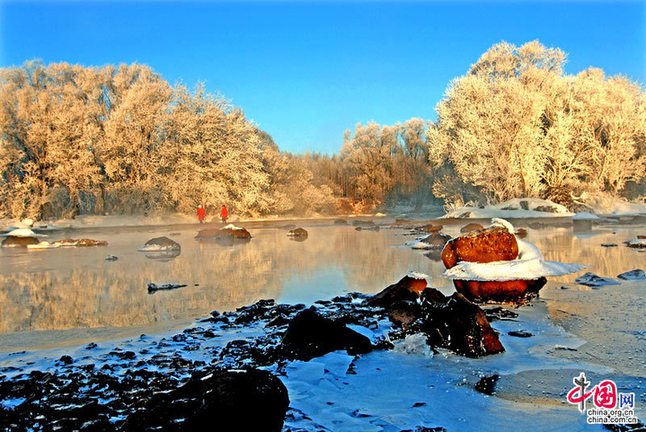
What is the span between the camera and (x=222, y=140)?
36531mm

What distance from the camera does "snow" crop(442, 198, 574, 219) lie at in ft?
92.4

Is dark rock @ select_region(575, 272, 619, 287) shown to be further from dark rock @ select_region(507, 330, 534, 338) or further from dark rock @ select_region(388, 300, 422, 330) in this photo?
dark rock @ select_region(388, 300, 422, 330)

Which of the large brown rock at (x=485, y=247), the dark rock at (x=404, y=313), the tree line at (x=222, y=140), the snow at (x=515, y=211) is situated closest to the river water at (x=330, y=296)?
the large brown rock at (x=485, y=247)

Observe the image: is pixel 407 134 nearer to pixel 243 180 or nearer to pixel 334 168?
pixel 334 168

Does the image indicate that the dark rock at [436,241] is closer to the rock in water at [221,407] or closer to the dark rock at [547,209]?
the rock in water at [221,407]

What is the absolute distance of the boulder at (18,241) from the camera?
1822 centimetres

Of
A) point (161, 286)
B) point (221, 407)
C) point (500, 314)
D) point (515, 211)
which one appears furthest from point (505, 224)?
point (515, 211)

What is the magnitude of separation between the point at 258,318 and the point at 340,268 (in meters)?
4.53

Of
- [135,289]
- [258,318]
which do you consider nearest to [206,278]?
[135,289]

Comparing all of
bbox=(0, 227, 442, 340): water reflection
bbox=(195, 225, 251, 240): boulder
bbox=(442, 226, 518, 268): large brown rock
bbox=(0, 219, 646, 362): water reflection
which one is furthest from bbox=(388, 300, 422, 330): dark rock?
bbox=(195, 225, 251, 240): boulder

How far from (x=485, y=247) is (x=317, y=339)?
3.93 m

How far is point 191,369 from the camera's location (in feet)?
12.8

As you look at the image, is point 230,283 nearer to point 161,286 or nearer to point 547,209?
point 161,286

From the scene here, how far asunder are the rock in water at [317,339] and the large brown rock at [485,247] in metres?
3.54
